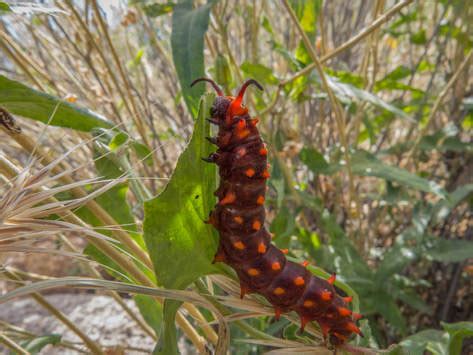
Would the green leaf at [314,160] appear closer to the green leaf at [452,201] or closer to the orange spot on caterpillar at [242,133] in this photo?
the green leaf at [452,201]

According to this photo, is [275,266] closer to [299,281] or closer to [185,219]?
[299,281]

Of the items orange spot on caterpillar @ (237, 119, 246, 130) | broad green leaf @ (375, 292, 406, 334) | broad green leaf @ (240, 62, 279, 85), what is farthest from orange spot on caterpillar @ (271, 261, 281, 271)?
broad green leaf @ (375, 292, 406, 334)

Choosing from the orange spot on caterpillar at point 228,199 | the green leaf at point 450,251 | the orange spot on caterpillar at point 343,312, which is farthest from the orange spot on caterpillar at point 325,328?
the green leaf at point 450,251

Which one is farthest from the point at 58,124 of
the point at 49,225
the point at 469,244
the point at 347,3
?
the point at 347,3

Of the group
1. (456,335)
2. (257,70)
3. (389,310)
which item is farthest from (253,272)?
(389,310)

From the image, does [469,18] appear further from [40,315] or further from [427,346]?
[40,315]

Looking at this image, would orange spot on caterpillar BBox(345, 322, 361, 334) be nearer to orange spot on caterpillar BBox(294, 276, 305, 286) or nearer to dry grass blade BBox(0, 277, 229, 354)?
orange spot on caterpillar BBox(294, 276, 305, 286)
